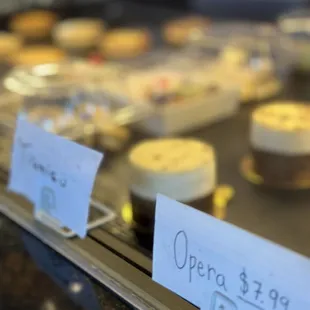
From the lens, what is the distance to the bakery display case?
75 centimetres

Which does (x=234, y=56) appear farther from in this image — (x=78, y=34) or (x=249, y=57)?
(x=78, y=34)

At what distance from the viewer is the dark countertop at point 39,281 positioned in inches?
26.6

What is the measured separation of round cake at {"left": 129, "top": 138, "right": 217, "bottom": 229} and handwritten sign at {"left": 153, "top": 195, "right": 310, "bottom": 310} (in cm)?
20

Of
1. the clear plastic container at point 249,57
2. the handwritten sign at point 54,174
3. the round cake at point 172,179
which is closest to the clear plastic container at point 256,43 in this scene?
the clear plastic container at point 249,57

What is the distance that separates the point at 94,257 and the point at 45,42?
1072mm

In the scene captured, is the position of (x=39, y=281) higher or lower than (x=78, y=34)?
lower

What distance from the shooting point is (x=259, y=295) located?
0.50 meters

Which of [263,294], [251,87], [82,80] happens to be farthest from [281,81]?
[263,294]

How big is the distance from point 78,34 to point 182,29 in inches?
10.8

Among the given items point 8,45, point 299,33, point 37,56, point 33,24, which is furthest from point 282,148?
point 33,24

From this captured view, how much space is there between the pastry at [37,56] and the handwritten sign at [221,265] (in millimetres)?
883

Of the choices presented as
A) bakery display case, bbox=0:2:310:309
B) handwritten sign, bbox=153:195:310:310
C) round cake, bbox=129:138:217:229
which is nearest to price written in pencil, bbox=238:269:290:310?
handwritten sign, bbox=153:195:310:310

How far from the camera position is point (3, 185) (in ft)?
2.85

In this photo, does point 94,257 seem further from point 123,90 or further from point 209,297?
point 123,90
